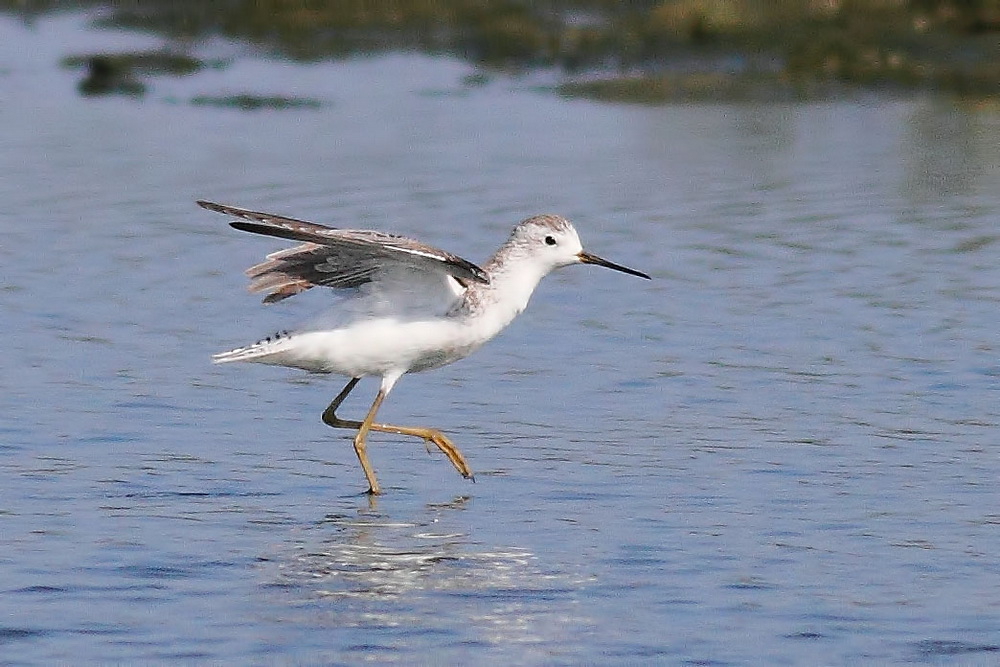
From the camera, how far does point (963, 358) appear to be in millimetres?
12609

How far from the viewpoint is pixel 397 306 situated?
10148 millimetres

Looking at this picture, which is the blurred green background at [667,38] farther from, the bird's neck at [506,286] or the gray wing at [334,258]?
Answer: the gray wing at [334,258]

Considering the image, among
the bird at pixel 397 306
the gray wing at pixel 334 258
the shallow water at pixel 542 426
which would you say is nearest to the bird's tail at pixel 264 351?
the bird at pixel 397 306

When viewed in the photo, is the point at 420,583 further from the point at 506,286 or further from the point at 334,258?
the point at 506,286

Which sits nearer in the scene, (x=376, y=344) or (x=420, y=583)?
(x=420, y=583)

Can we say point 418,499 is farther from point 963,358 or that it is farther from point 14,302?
point 14,302

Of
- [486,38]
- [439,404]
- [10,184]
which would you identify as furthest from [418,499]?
[486,38]

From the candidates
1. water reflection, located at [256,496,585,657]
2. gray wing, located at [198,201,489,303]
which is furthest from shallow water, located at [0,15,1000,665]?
gray wing, located at [198,201,489,303]

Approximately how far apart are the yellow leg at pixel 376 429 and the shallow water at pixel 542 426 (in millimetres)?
126

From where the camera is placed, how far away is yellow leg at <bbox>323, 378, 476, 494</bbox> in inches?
403

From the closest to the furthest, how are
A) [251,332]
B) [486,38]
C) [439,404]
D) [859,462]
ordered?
1. [859,462]
2. [439,404]
3. [251,332]
4. [486,38]

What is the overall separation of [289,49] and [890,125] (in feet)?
32.4

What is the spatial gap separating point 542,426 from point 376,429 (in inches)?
43.6

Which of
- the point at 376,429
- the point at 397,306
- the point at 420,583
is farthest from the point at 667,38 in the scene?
the point at 420,583
